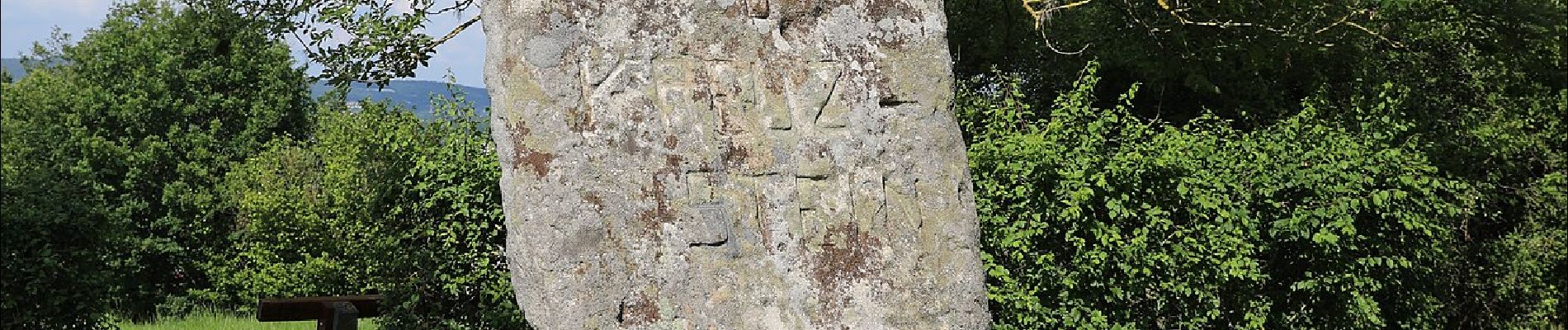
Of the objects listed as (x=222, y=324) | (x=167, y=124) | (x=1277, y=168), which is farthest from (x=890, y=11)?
(x=167, y=124)

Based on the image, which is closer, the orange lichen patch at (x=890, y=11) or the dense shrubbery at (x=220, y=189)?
the orange lichen patch at (x=890, y=11)

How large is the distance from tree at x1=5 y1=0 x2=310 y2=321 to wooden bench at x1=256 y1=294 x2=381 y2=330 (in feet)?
44.7

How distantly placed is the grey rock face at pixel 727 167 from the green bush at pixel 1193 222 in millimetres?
3164

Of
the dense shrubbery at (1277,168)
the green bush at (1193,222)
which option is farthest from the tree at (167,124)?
the green bush at (1193,222)

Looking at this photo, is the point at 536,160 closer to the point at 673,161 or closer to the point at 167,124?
the point at 673,161

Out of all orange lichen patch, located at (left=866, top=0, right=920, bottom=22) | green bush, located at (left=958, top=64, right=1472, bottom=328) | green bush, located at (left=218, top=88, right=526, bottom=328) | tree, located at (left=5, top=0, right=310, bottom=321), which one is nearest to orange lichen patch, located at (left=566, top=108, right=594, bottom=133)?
orange lichen patch, located at (left=866, top=0, right=920, bottom=22)

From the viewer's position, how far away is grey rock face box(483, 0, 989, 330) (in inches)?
111

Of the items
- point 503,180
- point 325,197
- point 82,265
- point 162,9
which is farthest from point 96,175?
point 503,180

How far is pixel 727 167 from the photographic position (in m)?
2.88

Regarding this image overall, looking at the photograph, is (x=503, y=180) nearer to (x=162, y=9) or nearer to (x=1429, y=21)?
(x=1429, y=21)

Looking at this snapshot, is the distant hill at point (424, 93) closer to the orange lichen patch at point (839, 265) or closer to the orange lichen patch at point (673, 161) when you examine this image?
the orange lichen patch at point (673, 161)

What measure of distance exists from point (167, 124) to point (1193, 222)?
55.2 feet

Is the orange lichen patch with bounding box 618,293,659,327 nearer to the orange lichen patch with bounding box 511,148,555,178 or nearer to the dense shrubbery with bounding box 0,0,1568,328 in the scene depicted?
the orange lichen patch with bounding box 511,148,555,178

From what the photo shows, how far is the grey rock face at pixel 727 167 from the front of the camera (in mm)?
2822
